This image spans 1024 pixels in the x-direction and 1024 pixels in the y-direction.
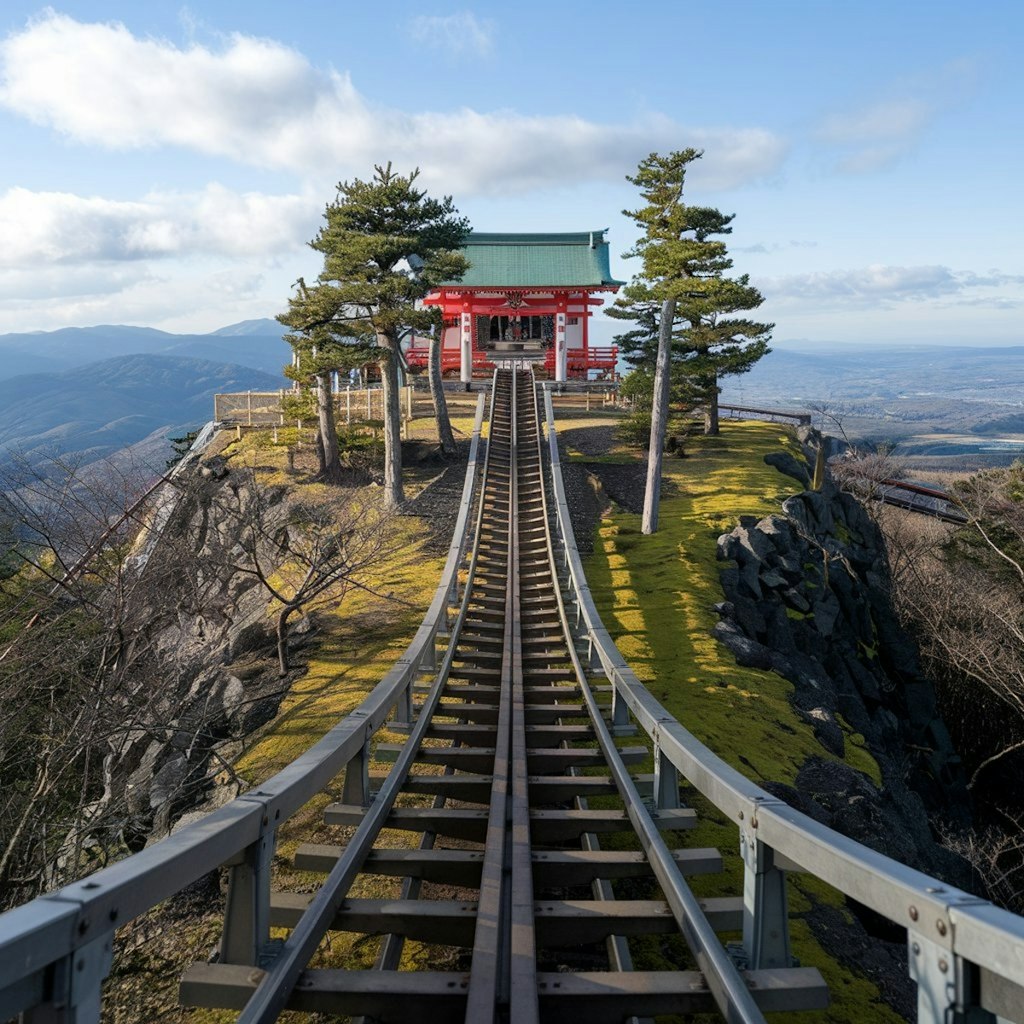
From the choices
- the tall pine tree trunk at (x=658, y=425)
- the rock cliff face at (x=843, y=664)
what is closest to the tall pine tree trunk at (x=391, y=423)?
the tall pine tree trunk at (x=658, y=425)

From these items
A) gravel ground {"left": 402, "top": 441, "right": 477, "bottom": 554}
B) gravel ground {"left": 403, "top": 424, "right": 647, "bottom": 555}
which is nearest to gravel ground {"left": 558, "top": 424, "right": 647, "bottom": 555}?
gravel ground {"left": 403, "top": 424, "right": 647, "bottom": 555}

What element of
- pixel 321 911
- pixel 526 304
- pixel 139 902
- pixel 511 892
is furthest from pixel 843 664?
pixel 526 304

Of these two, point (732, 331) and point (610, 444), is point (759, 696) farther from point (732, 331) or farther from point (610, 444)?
point (610, 444)

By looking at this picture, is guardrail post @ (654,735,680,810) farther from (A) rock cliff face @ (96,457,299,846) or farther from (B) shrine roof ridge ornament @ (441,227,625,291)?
(B) shrine roof ridge ornament @ (441,227,625,291)

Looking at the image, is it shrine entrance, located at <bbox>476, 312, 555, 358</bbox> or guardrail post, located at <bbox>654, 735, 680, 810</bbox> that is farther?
shrine entrance, located at <bbox>476, 312, 555, 358</bbox>

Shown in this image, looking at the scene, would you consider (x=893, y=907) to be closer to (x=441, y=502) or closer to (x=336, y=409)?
(x=441, y=502)

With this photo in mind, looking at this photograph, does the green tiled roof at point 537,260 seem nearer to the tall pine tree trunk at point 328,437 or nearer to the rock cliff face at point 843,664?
the tall pine tree trunk at point 328,437
